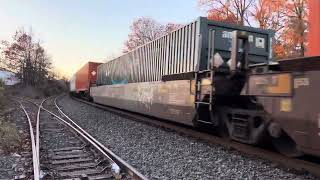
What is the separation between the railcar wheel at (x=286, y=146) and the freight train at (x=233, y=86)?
18 millimetres

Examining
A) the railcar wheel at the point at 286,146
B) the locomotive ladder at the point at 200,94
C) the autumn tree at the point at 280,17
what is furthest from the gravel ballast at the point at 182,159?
the autumn tree at the point at 280,17

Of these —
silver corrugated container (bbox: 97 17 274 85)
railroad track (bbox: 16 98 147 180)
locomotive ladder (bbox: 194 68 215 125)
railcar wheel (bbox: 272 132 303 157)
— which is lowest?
railroad track (bbox: 16 98 147 180)

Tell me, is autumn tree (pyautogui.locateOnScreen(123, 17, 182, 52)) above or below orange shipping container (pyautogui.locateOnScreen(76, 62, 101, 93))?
above

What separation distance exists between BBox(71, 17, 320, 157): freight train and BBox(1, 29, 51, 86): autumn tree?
60502mm

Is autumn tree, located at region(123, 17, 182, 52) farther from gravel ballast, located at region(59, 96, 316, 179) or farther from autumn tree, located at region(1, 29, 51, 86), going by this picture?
gravel ballast, located at region(59, 96, 316, 179)

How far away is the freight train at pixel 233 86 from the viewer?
7.04 metres

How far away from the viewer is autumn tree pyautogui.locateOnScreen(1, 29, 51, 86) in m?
73.8

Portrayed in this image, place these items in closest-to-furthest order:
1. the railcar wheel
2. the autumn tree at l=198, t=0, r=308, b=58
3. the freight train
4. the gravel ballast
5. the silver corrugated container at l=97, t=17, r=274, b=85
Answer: the freight train, the gravel ballast, the railcar wheel, the silver corrugated container at l=97, t=17, r=274, b=85, the autumn tree at l=198, t=0, r=308, b=58

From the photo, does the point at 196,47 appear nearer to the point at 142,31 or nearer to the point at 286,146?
the point at 286,146

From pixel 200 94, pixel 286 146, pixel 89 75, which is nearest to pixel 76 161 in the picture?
pixel 200 94

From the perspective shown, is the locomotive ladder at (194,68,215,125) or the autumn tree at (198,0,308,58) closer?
the locomotive ladder at (194,68,215,125)

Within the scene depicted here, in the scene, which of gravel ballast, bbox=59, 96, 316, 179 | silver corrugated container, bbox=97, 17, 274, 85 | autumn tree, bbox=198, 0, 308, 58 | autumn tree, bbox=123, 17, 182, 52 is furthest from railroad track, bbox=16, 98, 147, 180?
autumn tree, bbox=123, 17, 182, 52

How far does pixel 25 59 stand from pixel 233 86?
69.1m

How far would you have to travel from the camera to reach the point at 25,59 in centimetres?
7469
